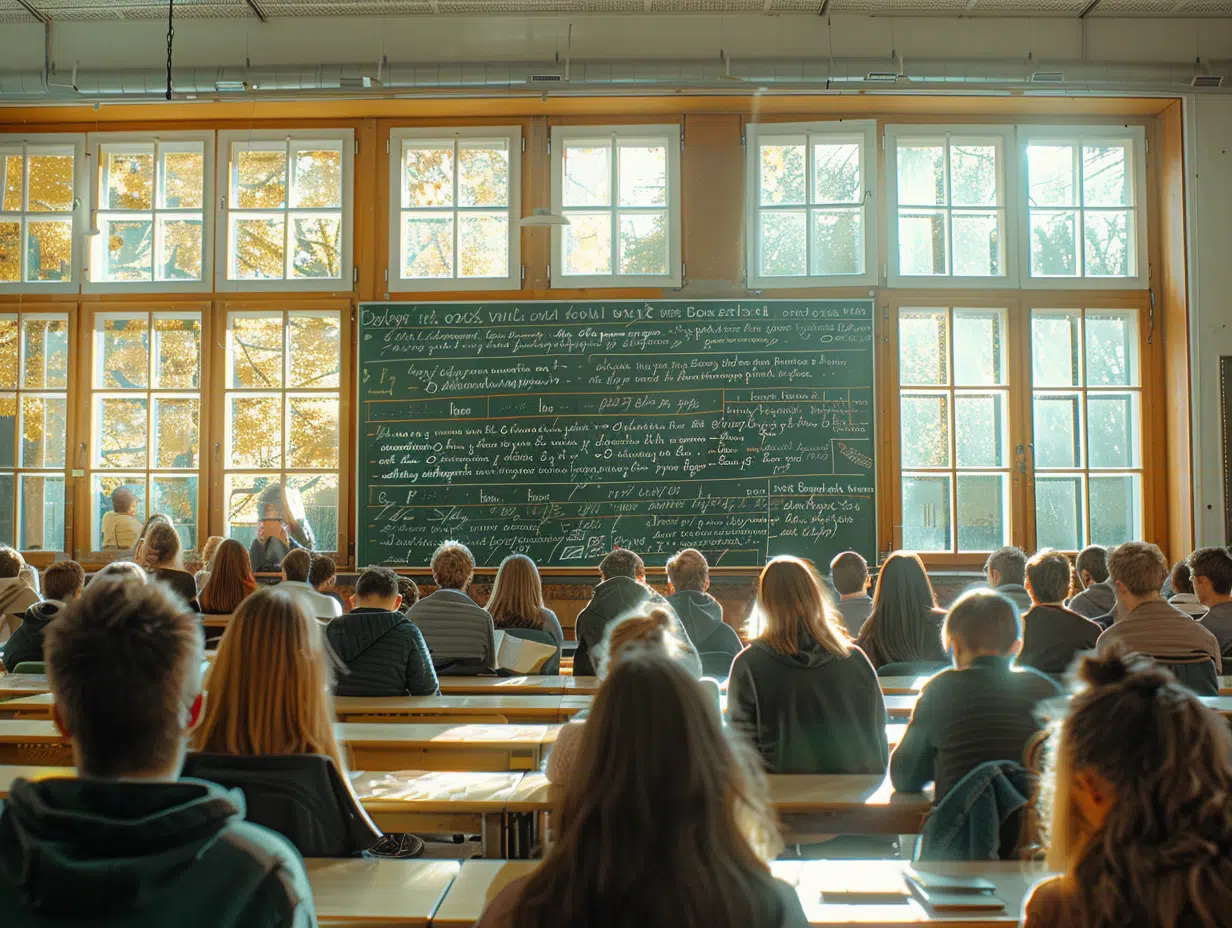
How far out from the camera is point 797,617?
2.55 m

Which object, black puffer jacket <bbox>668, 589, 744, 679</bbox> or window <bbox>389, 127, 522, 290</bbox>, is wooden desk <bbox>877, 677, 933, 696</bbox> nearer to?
black puffer jacket <bbox>668, 589, 744, 679</bbox>

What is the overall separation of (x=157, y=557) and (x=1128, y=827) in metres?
4.70

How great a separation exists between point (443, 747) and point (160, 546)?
2819 mm

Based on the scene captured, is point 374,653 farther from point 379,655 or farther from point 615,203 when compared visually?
point 615,203

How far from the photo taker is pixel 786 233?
6805 mm

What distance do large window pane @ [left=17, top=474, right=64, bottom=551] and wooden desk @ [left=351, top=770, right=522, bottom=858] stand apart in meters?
5.76

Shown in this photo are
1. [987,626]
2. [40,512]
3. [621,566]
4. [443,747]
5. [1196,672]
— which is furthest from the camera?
[40,512]

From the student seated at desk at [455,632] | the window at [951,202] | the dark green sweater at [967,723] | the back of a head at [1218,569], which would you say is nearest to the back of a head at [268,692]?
the dark green sweater at [967,723]

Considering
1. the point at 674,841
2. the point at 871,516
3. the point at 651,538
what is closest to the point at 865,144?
the point at 871,516

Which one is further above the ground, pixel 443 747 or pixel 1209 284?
pixel 1209 284

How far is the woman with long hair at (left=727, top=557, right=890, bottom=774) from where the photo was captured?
2475mm

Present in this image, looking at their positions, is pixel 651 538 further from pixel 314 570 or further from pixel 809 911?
pixel 809 911

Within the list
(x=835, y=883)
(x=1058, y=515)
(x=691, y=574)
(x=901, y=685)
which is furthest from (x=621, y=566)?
(x=1058, y=515)

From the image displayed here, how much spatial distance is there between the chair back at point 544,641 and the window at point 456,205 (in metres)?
3.31
